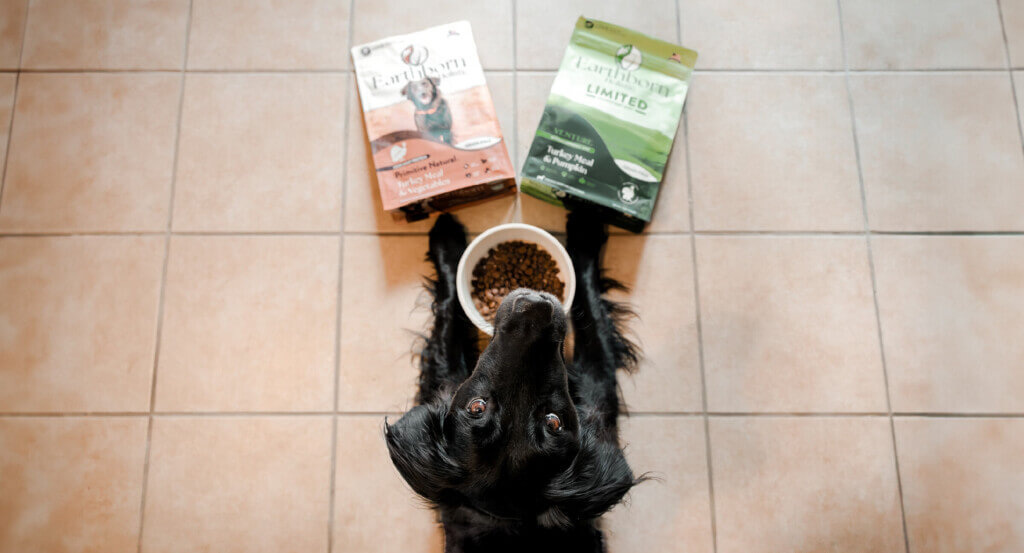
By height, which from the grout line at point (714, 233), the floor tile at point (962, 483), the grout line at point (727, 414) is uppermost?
the grout line at point (714, 233)

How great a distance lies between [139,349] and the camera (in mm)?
1668

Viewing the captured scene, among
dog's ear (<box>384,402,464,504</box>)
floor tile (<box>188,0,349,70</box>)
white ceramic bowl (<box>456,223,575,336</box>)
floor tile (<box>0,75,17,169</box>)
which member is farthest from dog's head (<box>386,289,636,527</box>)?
floor tile (<box>0,75,17,169</box>)

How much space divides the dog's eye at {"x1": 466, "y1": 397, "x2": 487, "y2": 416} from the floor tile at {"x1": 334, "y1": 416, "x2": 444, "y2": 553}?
20.7 inches

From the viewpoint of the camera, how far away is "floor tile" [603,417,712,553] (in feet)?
5.18

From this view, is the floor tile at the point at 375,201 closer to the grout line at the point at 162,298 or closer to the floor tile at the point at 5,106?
the grout line at the point at 162,298

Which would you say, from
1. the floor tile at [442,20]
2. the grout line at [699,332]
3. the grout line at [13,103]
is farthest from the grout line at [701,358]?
the grout line at [13,103]

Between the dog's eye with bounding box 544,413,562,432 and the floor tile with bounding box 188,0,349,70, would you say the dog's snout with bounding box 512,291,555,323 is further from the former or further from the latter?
the floor tile with bounding box 188,0,349,70

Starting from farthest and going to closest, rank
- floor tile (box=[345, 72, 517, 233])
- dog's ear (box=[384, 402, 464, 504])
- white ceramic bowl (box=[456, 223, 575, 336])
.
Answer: floor tile (box=[345, 72, 517, 233]) < white ceramic bowl (box=[456, 223, 575, 336]) < dog's ear (box=[384, 402, 464, 504])

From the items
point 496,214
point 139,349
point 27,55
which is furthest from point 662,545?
point 27,55

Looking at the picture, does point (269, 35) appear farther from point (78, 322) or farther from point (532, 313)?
point (532, 313)

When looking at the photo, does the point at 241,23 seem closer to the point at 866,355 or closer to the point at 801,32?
the point at 801,32

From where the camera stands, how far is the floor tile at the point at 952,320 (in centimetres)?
164

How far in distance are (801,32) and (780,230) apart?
0.58 m

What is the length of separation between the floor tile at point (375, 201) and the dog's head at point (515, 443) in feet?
1.80
